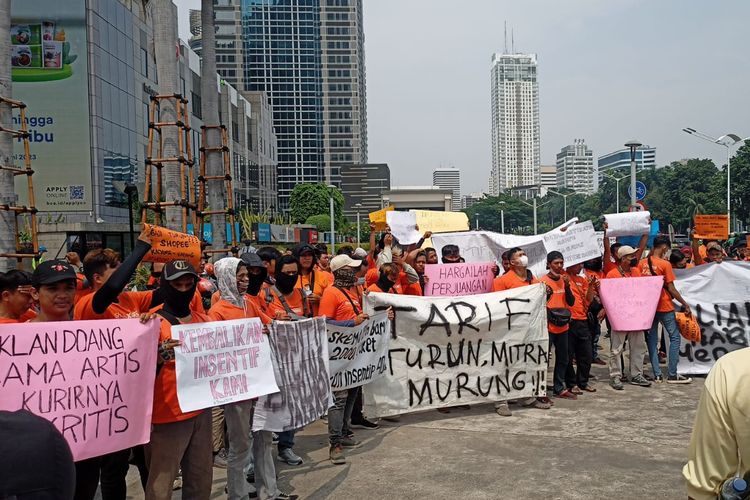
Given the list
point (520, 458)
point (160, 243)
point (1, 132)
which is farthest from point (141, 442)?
point (1, 132)

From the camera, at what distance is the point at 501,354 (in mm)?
7305

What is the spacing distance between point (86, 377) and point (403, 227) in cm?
720

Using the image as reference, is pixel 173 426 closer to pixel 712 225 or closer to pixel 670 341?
pixel 670 341

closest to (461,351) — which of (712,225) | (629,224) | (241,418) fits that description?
(241,418)

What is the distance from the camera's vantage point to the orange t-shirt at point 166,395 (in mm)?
3836

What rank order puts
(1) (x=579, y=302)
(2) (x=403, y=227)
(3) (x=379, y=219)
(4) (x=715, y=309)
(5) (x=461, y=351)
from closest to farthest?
(5) (x=461, y=351)
(1) (x=579, y=302)
(4) (x=715, y=309)
(2) (x=403, y=227)
(3) (x=379, y=219)

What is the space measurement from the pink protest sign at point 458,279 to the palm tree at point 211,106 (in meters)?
4.98

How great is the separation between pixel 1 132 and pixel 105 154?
32521 mm

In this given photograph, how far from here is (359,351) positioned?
6234mm

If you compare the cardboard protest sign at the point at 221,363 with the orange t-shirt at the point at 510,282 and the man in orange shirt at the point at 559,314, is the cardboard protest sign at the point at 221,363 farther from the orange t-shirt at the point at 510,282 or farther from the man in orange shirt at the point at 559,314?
the man in orange shirt at the point at 559,314

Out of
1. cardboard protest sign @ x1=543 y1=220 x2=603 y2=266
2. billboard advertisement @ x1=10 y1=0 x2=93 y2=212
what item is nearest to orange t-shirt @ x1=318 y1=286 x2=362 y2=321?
cardboard protest sign @ x1=543 y1=220 x2=603 y2=266

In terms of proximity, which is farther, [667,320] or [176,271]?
[667,320]

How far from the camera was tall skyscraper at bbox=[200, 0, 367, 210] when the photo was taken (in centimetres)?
13550

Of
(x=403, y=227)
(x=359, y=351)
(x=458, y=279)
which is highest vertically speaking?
(x=403, y=227)
